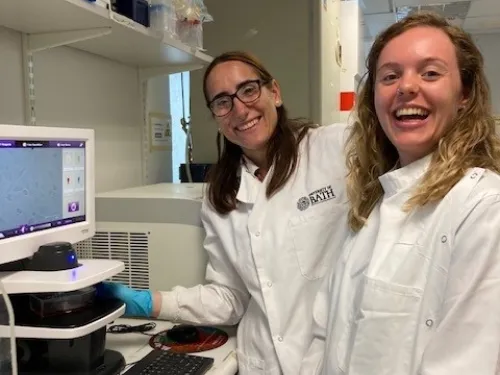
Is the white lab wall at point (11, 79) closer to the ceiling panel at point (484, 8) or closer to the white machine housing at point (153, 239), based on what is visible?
the white machine housing at point (153, 239)

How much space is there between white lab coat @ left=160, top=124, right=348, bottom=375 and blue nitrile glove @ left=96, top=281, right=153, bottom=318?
2.1 inches

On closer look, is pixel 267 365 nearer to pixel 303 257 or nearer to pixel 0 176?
pixel 303 257

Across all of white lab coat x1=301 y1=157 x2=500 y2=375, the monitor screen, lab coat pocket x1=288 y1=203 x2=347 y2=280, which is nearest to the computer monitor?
the monitor screen

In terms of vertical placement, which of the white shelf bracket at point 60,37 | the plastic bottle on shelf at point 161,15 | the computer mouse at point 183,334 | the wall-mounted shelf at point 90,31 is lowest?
the computer mouse at point 183,334

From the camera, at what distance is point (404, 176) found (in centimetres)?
102

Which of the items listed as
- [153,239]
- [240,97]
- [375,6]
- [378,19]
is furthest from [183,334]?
[378,19]

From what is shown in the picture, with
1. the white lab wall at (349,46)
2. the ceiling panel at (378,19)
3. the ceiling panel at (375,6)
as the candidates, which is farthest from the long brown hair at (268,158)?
the ceiling panel at (378,19)

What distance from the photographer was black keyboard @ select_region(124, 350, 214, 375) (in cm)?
111

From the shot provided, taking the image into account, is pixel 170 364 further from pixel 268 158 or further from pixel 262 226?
pixel 268 158

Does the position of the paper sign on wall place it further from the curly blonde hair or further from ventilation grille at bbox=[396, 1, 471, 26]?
ventilation grille at bbox=[396, 1, 471, 26]

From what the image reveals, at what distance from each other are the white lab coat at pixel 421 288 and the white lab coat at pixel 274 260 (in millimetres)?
217

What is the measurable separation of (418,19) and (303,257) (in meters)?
0.66

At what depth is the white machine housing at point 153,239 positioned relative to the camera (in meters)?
1.50

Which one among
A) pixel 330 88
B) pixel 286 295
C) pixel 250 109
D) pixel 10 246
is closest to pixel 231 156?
pixel 250 109
